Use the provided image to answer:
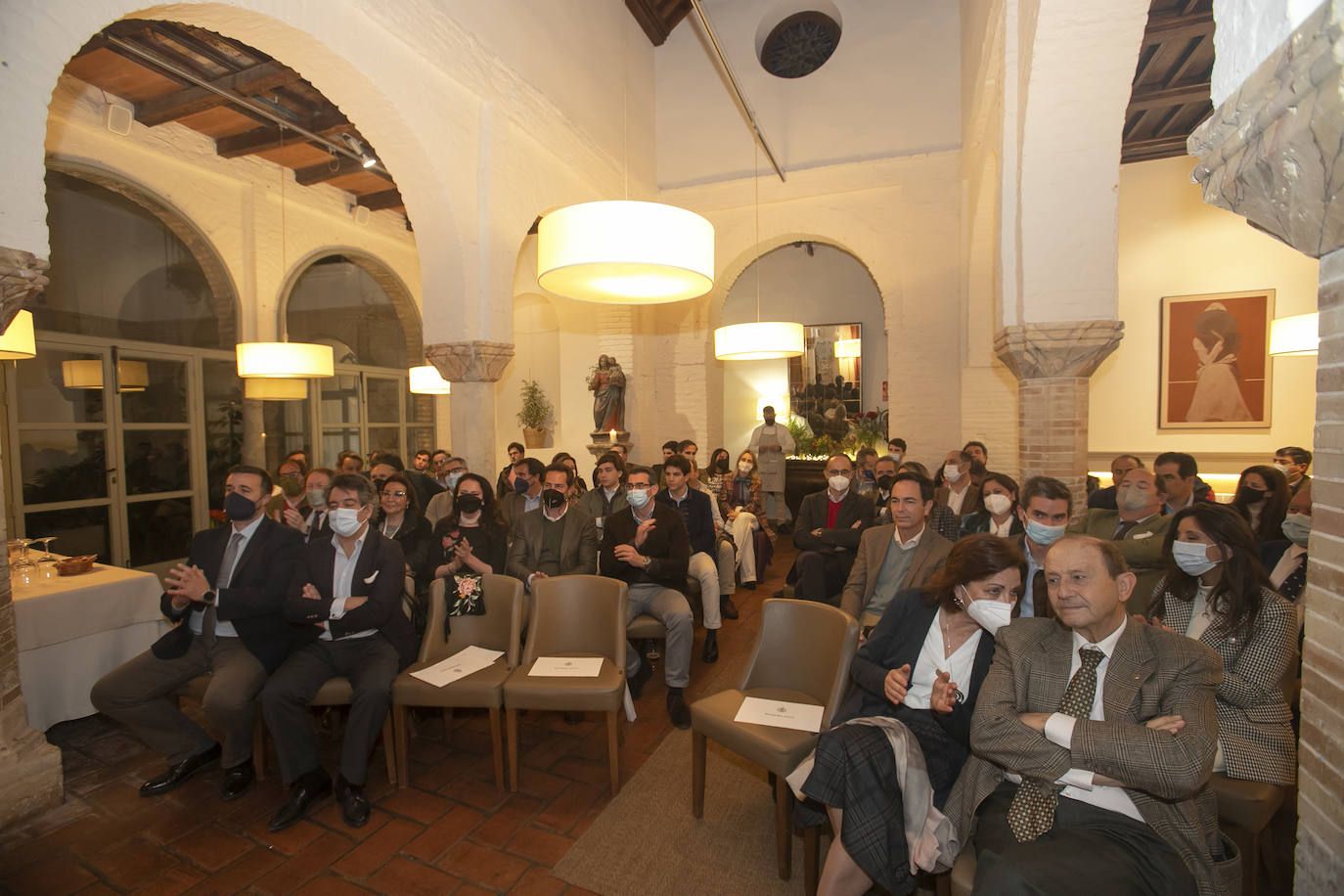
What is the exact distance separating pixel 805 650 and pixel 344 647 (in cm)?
227

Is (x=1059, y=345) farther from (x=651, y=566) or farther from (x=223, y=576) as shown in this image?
(x=223, y=576)

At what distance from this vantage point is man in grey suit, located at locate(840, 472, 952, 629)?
342cm

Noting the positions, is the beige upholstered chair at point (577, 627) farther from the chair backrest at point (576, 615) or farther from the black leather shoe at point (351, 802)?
the black leather shoe at point (351, 802)

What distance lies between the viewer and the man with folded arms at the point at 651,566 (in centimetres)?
385

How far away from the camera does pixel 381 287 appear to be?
10.1 metres

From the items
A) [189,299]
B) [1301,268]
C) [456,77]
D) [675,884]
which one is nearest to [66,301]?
[189,299]

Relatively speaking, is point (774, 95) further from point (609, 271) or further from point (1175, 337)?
point (609, 271)

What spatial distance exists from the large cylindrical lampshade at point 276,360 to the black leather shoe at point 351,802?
4276mm

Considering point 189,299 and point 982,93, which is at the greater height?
point 982,93

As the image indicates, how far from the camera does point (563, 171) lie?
7414 millimetres

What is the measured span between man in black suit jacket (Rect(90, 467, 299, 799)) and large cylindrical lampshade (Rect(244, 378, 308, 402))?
15.4 ft

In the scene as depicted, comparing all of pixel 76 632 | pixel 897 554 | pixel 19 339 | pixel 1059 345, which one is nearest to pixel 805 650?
pixel 897 554

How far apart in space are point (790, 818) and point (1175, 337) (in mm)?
8954

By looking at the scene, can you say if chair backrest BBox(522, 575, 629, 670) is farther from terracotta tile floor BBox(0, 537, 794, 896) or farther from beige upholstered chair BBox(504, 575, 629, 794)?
terracotta tile floor BBox(0, 537, 794, 896)
